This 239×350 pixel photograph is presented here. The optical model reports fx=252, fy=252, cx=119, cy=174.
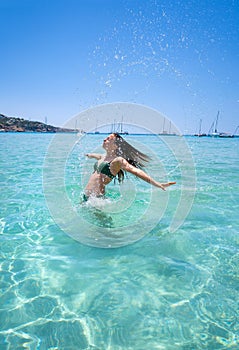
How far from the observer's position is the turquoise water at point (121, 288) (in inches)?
95.7

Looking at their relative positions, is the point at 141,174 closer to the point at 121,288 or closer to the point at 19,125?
the point at 121,288

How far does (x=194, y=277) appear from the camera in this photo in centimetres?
335

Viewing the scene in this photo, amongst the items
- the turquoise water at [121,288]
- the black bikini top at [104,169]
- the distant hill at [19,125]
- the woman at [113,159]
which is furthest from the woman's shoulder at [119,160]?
the distant hill at [19,125]

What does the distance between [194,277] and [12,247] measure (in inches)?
112

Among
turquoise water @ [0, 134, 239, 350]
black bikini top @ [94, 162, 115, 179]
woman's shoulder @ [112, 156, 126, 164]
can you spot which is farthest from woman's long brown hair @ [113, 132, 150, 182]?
turquoise water @ [0, 134, 239, 350]

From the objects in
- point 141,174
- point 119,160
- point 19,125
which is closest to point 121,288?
point 141,174

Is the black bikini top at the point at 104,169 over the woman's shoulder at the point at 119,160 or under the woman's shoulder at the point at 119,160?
under

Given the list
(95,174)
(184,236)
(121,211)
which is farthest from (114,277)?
(121,211)

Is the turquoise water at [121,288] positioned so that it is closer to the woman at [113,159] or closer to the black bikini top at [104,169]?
the woman at [113,159]

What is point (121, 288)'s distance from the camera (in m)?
3.12

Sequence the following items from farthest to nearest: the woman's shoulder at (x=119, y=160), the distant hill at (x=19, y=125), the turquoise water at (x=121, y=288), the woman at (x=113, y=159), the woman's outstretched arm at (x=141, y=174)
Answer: the distant hill at (x=19, y=125), the woman at (x=113, y=159), the woman's shoulder at (x=119, y=160), the woman's outstretched arm at (x=141, y=174), the turquoise water at (x=121, y=288)

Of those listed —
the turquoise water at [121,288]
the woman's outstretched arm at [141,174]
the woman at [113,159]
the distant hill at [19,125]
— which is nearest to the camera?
the turquoise water at [121,288]

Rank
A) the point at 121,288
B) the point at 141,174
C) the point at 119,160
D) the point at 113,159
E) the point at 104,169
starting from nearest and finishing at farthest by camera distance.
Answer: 1. the point at 121,288
2. the point at 141,174
3. the point at 119,160
4. the point at 113,159
5. the point at 104,169

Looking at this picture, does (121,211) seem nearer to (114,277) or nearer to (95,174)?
(95,174)
